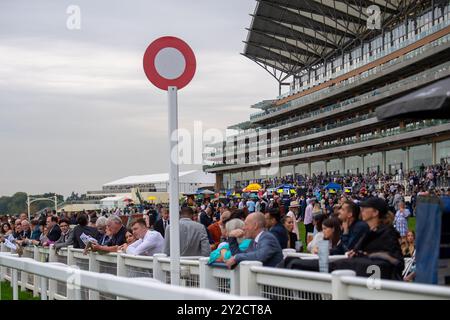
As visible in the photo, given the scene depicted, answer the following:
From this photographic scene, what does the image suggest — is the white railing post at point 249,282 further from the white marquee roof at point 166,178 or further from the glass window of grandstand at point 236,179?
the glass window of grandstand at point 236,179

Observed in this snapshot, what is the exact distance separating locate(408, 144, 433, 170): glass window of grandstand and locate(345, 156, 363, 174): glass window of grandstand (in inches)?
418

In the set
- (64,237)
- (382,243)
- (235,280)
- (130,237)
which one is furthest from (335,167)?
(235,280)

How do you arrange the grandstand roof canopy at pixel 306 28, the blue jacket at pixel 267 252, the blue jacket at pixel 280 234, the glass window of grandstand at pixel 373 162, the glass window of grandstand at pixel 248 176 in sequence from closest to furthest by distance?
the blue jacket at pixel 267 252
the blue jacket at pixel 280 234
the glass window of grandstand at pixel 373 162
the grandstand roof canopy at pixel 306 28
the glass window of grandstand at pixel 248 176

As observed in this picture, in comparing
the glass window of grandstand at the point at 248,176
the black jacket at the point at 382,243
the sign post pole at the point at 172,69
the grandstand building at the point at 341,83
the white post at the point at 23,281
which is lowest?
A: the white post at the point at 23,281

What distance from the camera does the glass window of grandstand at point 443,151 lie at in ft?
191

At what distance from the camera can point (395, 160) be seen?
2670 inches

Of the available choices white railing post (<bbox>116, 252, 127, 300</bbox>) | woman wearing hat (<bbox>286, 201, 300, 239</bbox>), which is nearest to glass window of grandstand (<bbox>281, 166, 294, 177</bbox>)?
woman wearing hat (<bbox>286, 201, 300, 239</bbox>)

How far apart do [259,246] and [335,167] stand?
7502cm

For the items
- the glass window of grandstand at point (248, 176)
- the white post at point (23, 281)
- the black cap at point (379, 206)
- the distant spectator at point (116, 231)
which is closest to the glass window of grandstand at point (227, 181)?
the glass window of grandstand at point (248, 176)

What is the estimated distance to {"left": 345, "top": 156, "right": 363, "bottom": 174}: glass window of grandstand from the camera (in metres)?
75.2

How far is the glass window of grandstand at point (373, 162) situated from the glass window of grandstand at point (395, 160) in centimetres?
123

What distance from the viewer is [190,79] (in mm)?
7781

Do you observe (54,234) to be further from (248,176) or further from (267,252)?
(248,176)
